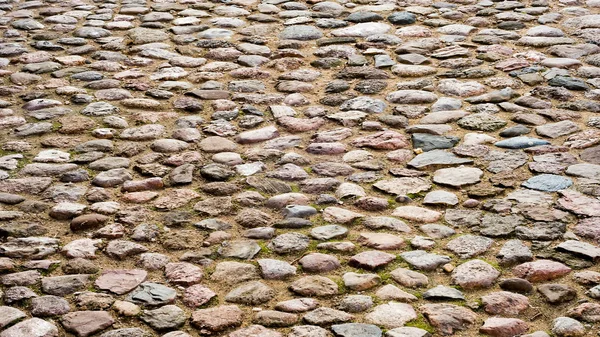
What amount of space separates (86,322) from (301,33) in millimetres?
3799

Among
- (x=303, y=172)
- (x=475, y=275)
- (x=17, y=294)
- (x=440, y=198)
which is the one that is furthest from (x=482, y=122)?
(x=17, y=294)

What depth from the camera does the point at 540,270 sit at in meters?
3.55

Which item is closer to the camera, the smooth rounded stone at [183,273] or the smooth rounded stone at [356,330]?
the smooth rounded stone at [356,330]

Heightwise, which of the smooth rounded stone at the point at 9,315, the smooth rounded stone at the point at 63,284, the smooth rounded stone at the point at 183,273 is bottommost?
the smooth rounded stone at the point at 183,273

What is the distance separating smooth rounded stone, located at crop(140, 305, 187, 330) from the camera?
3.26 metres

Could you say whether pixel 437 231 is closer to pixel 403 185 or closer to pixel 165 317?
pixel 403 185

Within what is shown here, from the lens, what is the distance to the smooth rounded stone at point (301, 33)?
21.5 ft

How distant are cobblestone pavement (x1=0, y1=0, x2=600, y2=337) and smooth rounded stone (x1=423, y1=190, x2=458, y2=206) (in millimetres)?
11

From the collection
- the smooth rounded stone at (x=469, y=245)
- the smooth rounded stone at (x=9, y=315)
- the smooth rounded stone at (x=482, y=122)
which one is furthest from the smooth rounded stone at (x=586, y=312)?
the smooth rounded stone at (x=9, y=315)

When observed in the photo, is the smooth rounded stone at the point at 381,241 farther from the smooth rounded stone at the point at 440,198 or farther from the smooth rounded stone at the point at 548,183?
the smooth rounded stone at the point at 548,183

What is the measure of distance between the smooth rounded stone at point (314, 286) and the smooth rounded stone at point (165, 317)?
456mm

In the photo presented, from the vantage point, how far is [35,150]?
15.8 feet

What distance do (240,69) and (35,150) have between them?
164 centimetres

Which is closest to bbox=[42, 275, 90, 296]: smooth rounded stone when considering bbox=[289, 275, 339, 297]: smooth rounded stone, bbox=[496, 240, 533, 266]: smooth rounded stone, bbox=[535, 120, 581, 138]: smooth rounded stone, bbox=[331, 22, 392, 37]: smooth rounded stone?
bbox=[289, 275, 339, 297]: smooth rounded stone
